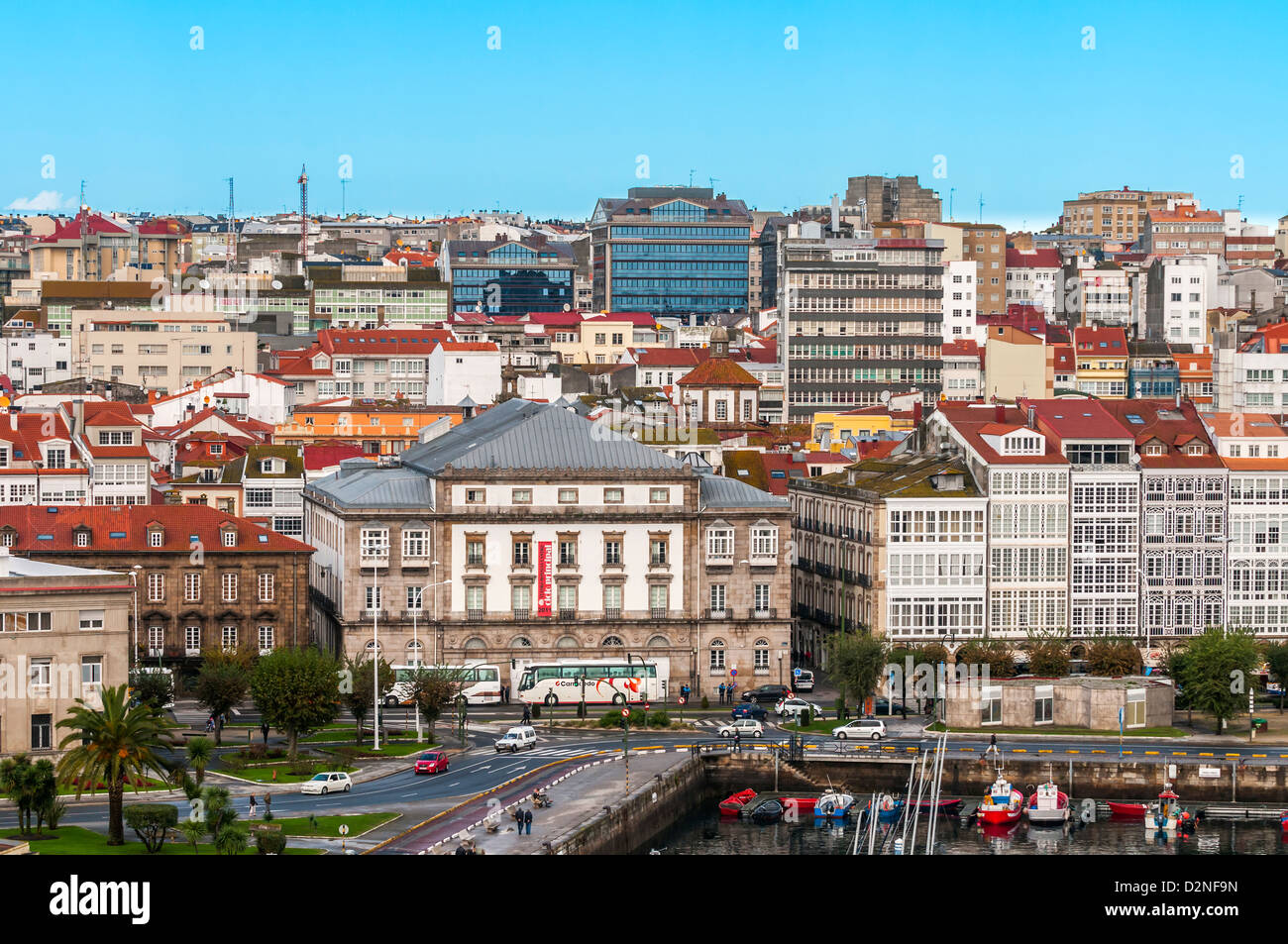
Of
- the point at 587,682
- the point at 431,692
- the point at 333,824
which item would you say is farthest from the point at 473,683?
the point at 333,824

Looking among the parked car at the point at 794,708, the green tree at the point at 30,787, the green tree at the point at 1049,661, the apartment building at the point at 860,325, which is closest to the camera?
the green tree at the point at 30,787

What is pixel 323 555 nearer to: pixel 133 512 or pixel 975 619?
pixel 133 512

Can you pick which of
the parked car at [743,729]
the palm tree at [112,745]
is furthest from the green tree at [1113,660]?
the palm tree at [112,745]

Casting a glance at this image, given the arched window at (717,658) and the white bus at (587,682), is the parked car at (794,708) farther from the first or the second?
the white bus at (587,682)
